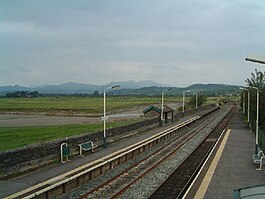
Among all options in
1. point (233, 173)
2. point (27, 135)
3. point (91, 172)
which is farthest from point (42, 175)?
point (27, 135)

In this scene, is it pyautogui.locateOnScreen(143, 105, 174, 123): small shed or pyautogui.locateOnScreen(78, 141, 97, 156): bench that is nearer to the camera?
pyautogui.locateOnScreen(78, 141, 97, 156): bench

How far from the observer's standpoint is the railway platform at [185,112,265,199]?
548 inches

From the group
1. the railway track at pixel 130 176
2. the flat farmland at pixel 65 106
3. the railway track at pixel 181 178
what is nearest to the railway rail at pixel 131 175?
the railway track at pixel 130 176

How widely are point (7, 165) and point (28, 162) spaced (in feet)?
4.76

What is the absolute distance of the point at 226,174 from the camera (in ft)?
55.3

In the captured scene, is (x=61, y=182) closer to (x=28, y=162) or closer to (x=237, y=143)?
(x=28, y=162)

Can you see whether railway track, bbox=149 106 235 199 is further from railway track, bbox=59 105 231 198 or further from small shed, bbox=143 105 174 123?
small shed, bbox=143 105 174 123

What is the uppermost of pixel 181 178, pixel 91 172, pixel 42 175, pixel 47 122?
pixel 42 175

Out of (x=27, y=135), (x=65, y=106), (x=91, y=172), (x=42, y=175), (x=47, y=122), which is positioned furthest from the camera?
(x=65, y=106)

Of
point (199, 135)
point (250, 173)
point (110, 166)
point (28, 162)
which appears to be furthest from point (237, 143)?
point (28, 162)

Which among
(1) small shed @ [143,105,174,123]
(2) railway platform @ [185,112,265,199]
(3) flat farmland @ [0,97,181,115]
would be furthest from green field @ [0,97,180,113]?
(2) railway platform @ [185,112,265,199]

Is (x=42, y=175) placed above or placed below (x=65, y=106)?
above

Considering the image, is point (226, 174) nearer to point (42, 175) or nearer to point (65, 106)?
point (42, 175)

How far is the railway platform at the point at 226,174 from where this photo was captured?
45.7ft
